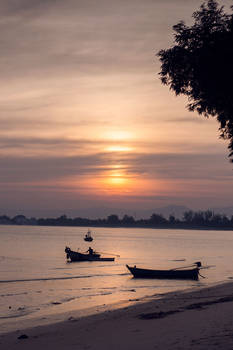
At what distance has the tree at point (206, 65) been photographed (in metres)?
19.0

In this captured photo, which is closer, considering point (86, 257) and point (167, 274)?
point (167, 274)

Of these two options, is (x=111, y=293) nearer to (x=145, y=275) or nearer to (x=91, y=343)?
(x=145, y=275)

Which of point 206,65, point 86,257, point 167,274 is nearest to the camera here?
point 206,65

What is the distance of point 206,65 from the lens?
760 inches

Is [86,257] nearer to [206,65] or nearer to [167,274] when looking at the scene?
[167,274]

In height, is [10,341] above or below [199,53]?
below

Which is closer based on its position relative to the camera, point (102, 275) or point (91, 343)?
point (91, 343)

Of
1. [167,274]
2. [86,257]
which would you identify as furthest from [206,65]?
[86,257]

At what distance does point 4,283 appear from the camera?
61500mm

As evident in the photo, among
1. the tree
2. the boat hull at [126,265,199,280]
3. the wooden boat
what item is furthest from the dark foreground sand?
the wooden boat

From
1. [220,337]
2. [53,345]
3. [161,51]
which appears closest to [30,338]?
[53,345]

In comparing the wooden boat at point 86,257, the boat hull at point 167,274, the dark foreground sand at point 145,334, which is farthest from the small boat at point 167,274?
the dark foreground sand at point 145,334

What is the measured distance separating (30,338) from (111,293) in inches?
1202

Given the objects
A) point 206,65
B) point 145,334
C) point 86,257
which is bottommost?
point 86,257
